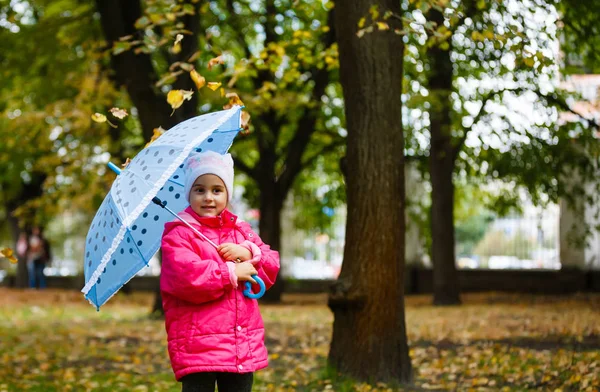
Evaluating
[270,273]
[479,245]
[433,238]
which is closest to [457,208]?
[479,245]

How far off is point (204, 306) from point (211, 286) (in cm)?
17

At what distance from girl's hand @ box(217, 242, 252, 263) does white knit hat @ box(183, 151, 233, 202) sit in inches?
11.8

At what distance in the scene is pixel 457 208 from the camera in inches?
1006

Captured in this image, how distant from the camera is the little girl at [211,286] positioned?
13.6 feet

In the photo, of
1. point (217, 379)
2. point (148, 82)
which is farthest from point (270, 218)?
point (217, 379)

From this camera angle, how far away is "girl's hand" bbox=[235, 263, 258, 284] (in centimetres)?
420

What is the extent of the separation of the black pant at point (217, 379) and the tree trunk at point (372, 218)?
2.89m

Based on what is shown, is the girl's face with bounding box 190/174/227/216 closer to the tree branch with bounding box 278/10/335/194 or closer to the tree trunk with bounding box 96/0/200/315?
the tree trunk with bounding box 96/0/200/315

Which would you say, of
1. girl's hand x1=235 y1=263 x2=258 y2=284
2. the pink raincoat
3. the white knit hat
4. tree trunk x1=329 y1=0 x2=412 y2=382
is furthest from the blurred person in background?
girl's hand x1=235 y1=263 x2=258 y2=284

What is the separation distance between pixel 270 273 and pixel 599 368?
14.4ft

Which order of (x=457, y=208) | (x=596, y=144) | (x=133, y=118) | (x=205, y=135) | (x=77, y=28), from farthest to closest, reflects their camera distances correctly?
(x=457, y=208), (x=133, y=118), (x=77, y=28), (x=596, y=144), (x=205, y=135)

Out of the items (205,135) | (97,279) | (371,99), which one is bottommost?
(97,279)

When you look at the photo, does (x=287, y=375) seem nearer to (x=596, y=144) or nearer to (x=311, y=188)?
(x=596, y=144)

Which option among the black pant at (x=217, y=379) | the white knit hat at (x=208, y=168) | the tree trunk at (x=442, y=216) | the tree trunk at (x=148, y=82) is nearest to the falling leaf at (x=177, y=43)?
the white knit hat at (x=208, y=168)
